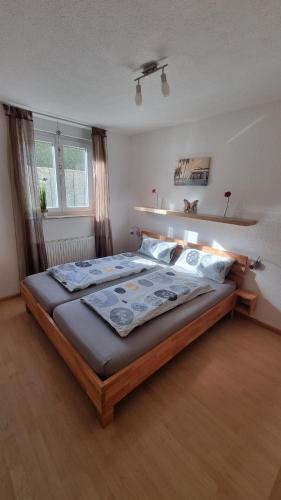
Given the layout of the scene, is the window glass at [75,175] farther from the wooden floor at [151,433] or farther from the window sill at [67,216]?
the wooden floor at [151,433]

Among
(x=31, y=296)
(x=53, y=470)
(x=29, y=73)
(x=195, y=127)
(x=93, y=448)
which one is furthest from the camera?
(x=195, y=127)

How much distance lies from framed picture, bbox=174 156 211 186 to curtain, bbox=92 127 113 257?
3.73ft

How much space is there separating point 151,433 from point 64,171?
3.15 m

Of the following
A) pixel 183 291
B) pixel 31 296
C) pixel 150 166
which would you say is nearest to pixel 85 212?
pixel 150 166

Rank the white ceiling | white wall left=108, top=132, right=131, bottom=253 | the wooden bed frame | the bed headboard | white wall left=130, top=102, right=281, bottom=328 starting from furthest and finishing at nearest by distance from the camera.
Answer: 1. white wall left=108, top=132, right=131, bottom=253
2. the bed headboard
3. white wall left=130, top=102, right=281, bottom=328
4. the wooden bed frame
5. the white ceiling

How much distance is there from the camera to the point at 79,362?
1514 millimetres

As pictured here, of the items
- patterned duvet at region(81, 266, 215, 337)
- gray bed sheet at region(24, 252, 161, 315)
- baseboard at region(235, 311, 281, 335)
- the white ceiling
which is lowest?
baseboard at region(235, 311, 281, 335)

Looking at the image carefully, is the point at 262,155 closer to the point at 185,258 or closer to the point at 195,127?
the point at 195,127

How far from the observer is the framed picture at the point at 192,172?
9.13 feet

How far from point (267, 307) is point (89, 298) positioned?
6.64 ft

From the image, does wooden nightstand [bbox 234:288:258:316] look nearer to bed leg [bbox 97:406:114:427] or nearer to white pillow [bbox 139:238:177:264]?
white pillow [bbox 139:238:177:264]

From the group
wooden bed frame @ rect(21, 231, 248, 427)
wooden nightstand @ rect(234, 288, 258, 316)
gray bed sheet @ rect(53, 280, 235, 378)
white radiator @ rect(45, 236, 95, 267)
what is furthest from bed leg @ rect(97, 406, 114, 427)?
white radiator @ rect(45, 236, 95, 267)

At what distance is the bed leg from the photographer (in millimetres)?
1365

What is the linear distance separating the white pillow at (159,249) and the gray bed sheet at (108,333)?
3.58ft
